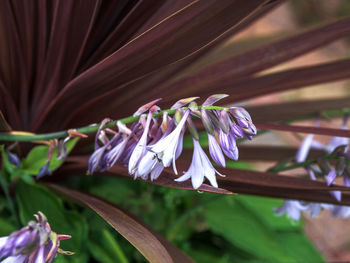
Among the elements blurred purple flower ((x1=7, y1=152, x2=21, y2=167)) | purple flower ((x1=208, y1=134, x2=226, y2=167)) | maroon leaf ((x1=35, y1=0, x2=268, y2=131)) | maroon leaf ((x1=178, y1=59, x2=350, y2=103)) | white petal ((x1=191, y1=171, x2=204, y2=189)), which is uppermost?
maroon leaf ((x1=35, y1=0, x2=268, y2=131))

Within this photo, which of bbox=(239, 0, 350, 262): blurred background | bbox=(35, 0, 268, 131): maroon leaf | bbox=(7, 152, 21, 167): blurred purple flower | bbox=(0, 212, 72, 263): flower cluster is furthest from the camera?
bbox=(239, 0, 350, 262): blurred background

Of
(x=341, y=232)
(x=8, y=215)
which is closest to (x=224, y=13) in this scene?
(x=8, y=215)

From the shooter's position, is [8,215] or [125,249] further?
[125,249]

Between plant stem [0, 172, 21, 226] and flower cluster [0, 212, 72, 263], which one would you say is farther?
plant stem [0, 172, 21, 226]

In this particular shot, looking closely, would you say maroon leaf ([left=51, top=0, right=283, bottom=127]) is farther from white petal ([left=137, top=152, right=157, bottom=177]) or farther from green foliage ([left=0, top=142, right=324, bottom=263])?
white petal ([left=137, top=152, right=157, bottom=177])

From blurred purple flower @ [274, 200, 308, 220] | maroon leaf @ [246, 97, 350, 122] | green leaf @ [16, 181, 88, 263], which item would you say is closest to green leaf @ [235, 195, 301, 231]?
maroon leaf @ [246, 97, 350, 122]

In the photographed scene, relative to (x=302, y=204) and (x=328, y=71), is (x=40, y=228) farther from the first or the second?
(x=328, y=71)
